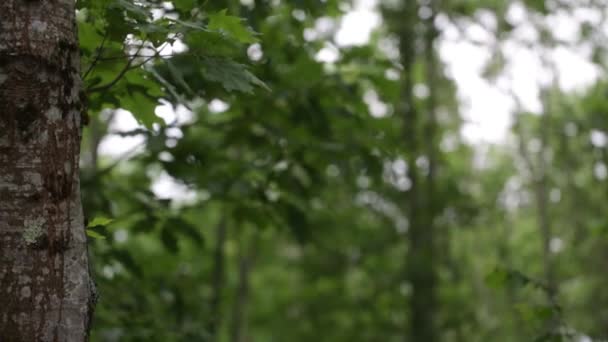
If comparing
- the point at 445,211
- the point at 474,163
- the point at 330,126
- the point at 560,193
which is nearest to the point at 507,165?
the point at 474,163

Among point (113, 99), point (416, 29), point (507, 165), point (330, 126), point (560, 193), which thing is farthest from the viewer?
point (507, 165)

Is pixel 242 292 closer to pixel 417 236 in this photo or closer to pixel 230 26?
pixel 417 236

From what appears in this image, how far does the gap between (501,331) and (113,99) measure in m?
23.7

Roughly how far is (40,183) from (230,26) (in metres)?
0.87

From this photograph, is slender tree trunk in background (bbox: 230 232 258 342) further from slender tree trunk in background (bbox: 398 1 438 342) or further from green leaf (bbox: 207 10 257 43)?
green leaf (bbox: 207 10 257 43)

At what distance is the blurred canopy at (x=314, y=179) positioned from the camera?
3.25 meters

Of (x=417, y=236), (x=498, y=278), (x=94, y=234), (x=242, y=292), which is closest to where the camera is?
(x=94, y=234)

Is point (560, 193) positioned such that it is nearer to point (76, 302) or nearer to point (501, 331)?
point (501, 331)

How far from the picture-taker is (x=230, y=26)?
2.71 metres

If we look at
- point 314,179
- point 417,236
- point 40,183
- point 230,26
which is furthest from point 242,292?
point 40,183

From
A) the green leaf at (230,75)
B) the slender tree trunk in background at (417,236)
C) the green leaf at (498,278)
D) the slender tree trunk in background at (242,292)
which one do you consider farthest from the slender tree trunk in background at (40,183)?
the slender tree trunk in background at (242,292)

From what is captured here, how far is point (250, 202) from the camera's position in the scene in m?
5.01

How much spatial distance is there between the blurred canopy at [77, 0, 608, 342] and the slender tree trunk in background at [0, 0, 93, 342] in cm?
26

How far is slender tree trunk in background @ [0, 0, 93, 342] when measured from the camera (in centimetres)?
210
